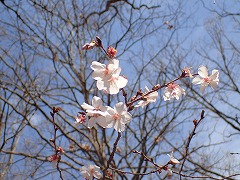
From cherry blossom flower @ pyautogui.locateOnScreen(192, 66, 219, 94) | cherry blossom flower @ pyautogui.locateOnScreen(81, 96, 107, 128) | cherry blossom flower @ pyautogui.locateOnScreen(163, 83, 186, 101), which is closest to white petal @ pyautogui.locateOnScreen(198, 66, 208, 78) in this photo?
cherry blossom flower @ pyautogui.locateOnScreen(192, 66, 219, 94)

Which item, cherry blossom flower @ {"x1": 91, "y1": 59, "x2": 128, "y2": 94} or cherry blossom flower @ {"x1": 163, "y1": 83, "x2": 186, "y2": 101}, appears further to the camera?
cherry blossom flower @ {"x1": 163, "y1": 83, "x2": 186, "y2": 101}

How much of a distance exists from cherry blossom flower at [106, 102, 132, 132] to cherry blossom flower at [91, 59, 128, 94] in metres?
0.08

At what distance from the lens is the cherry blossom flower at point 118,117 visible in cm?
129

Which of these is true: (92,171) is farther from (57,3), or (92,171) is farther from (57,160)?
(57,3)

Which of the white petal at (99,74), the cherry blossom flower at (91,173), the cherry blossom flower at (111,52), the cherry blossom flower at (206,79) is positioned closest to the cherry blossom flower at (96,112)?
the white petal at (99,74)

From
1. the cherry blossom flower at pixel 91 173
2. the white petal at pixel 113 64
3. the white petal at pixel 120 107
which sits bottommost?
the cherry blossom flower at pixel 91 173

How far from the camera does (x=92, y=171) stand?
1.67 metres

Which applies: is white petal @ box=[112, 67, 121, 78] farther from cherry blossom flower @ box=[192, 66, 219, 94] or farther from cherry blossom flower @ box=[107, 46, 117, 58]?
cherry blossom flower @ box=[192, 66, 219, 94]

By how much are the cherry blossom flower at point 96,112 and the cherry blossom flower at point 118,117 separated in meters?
0.02

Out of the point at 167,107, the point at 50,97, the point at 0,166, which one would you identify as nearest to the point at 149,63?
the point at 167,107

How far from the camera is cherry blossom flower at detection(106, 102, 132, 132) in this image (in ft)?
4.25

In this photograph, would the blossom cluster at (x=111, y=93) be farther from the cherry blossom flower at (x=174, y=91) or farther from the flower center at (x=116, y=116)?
the cherry blossom flower at (x=174, y=91)

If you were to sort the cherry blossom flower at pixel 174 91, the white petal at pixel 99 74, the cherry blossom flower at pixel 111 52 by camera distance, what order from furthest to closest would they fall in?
the cherry blossom flower at pixel 174 91
the white petal at pixel 99 74
the cherry blossom flower at pixel 111 52

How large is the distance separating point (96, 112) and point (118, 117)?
11cm
